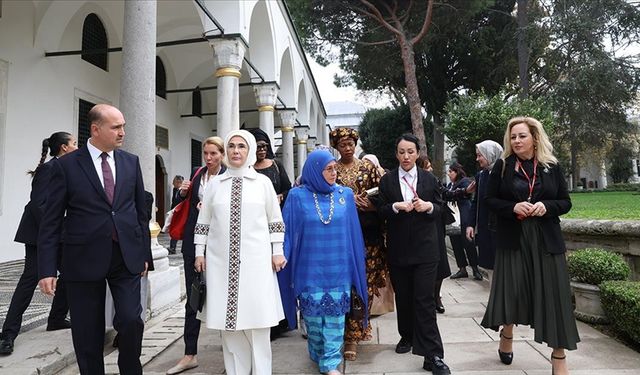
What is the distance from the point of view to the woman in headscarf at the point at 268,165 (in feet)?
13.8

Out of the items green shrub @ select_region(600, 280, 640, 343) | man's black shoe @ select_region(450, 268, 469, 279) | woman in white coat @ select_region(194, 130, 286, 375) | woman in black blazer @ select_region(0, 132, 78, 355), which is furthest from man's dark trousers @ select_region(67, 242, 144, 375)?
man's black shoe @ select_region(450, 268, 469, 279)

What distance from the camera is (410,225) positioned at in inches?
137

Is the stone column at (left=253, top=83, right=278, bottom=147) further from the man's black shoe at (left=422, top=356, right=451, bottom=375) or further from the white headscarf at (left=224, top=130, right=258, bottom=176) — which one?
the man's black shoe at (left=422, top=356, right=451, bottom=375)

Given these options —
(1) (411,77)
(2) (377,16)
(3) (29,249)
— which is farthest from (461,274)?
(2) (377,16)

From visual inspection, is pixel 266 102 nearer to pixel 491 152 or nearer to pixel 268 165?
pixel 268 165

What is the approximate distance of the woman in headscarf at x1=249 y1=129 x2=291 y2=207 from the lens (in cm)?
420

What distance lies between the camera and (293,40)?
18219 mm

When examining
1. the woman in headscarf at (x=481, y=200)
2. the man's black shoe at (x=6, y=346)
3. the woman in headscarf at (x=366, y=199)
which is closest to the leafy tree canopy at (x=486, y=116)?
the woman in headscarf at (x=481, y=200)

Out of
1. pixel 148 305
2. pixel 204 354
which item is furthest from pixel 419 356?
pixel 148 305

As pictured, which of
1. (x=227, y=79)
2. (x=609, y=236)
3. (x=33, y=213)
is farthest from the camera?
(x=227, y=79)

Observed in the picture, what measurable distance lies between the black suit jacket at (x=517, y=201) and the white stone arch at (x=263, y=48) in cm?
1162

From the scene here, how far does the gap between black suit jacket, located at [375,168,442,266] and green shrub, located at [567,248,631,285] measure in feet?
6.52

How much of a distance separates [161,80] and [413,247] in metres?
13.9

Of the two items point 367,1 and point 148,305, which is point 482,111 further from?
point 148,305
